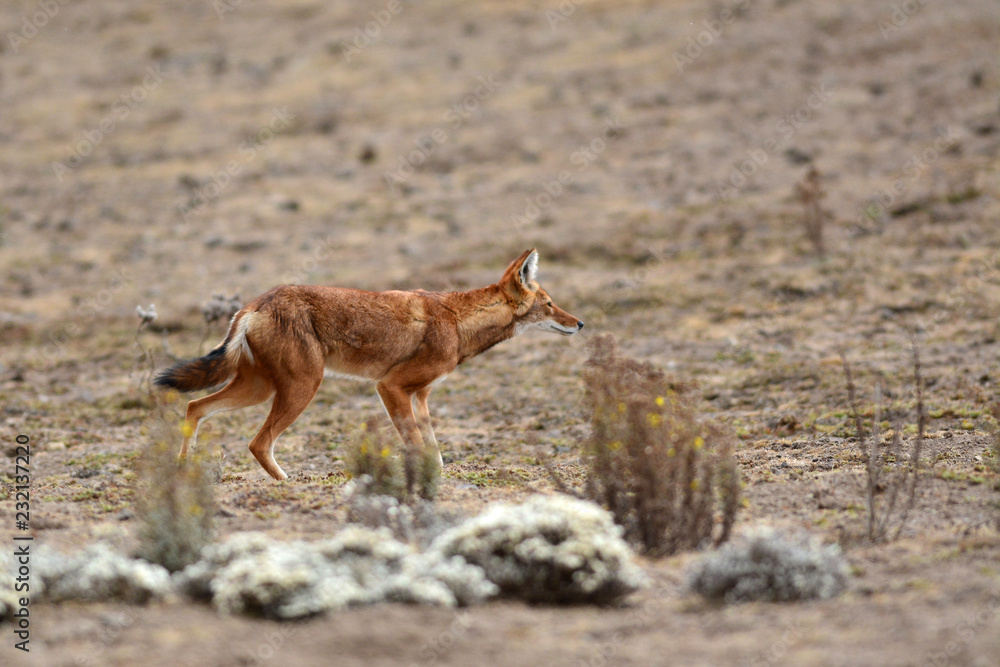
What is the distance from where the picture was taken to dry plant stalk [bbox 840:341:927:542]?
6.07 meters

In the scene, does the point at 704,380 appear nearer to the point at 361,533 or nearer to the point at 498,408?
the point at 498,408

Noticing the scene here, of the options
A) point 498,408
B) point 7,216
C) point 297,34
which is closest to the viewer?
point 498,408

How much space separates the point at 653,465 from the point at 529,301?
392 centimetres

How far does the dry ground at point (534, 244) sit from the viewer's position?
4.96 metres

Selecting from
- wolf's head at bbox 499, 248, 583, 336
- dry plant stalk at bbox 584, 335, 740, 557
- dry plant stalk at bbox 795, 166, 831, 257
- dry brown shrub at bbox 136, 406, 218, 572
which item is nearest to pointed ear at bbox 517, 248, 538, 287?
wolf's head at bbox 499, 248, 583, 336

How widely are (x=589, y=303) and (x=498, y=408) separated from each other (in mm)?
4117

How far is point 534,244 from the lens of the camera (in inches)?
688

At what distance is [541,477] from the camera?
27.3 feet

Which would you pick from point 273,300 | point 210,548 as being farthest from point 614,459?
point 273,300

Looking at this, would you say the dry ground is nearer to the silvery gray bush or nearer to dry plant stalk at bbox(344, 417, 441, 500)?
the silvery gray bush

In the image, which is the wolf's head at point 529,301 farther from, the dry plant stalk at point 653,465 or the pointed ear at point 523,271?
the dry plant stalk at point 653,465

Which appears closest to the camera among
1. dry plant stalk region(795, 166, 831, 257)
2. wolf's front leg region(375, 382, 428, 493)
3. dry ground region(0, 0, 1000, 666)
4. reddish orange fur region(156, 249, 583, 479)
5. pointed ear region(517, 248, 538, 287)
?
dry ground region(0, 0, 1000, 666)

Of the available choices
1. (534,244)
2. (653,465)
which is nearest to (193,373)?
(653,465)

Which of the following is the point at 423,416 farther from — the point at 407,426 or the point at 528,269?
the point at 528,269
